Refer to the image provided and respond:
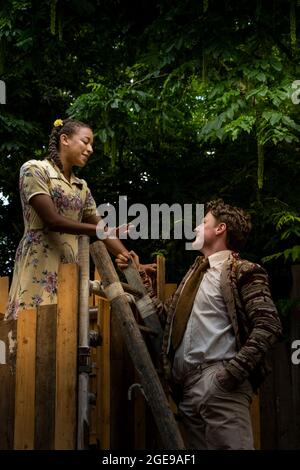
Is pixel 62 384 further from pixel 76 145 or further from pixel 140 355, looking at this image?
pixel 76 145

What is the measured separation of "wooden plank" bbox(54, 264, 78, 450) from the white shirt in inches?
19.7

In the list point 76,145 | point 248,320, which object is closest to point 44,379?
point 248,320

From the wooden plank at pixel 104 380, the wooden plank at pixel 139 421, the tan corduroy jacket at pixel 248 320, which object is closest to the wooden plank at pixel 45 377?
the wooden plank at pixel 104 380

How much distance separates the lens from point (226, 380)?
3848 millimetres

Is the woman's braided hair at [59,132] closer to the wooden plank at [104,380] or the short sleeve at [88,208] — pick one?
the short sleeve at [88,208]

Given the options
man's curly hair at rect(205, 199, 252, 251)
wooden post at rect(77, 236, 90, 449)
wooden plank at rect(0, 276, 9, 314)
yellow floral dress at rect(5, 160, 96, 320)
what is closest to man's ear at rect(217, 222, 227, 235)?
man's curly hair at rect(205, 199, 252, 251)

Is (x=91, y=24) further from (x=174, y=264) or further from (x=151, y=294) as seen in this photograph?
(x=151, y=294)

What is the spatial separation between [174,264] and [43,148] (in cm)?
226

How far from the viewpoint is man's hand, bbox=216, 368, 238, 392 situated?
3.84 meters

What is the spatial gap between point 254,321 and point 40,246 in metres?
1.31

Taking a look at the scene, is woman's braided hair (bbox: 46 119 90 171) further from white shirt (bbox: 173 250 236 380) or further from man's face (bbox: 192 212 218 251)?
white shirt (bbox: 173 250 236 380)

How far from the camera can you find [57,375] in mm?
4027

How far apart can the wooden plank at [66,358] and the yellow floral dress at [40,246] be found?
1.76ft

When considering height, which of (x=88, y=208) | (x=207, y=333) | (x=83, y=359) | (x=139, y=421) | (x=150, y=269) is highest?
(x=88, y=208)
